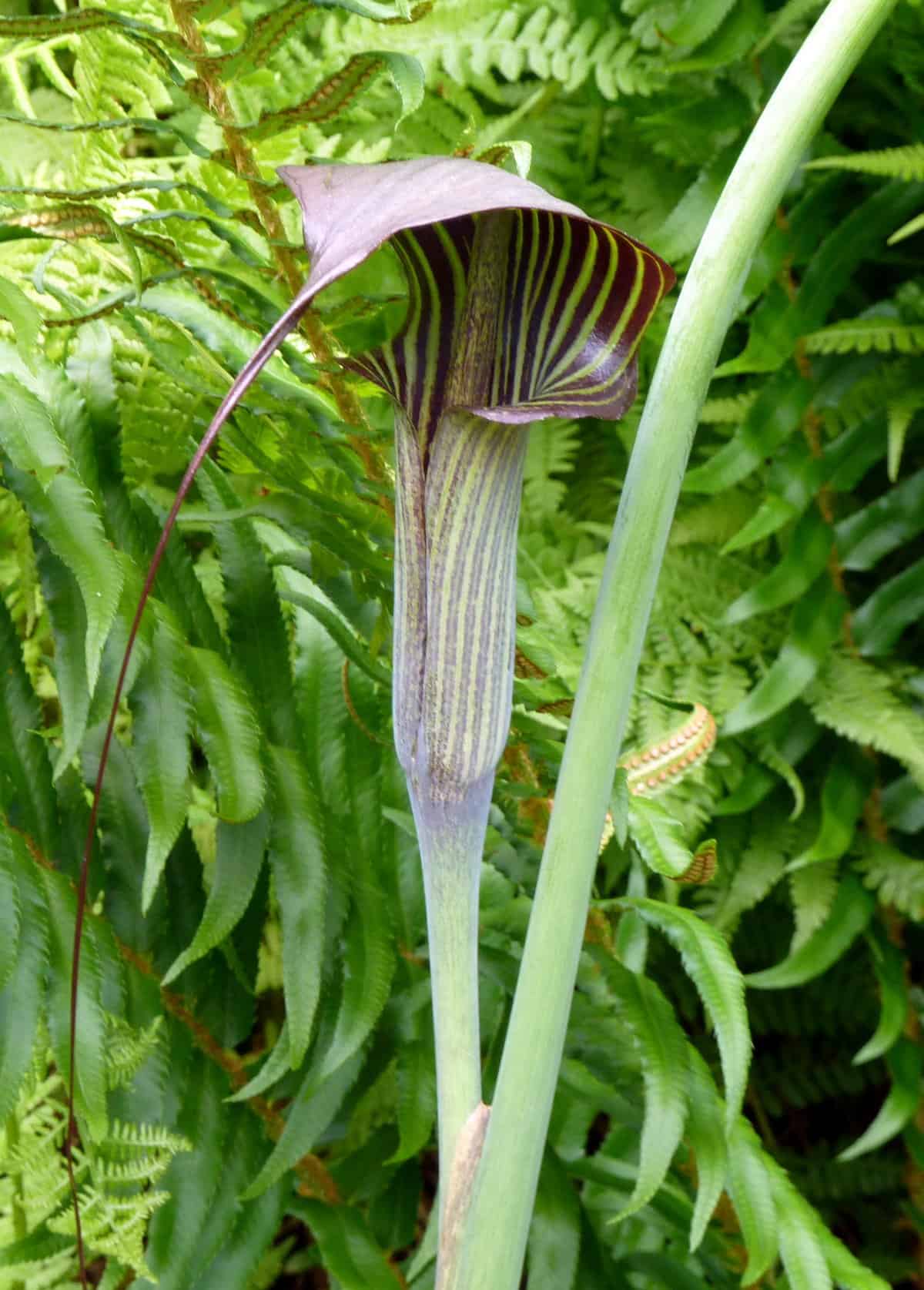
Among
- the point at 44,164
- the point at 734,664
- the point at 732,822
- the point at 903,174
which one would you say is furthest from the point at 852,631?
the point at 44,164

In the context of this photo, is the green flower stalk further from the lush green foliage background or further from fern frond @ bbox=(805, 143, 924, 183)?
fern frond @ bbox=(805, 143, 924, 183)

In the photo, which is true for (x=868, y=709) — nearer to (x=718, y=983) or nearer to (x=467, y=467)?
(x=718, y=983)

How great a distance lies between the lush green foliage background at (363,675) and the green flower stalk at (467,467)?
0.05 meters

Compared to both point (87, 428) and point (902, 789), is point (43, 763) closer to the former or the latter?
point (87, 428)

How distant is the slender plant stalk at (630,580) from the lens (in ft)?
1.46

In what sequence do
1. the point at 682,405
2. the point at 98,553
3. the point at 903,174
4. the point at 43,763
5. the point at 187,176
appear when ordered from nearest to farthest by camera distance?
the point at 682,405 → the point at 98,553 → the point at 43,763 → the point at 187,176 → the point at 903,174

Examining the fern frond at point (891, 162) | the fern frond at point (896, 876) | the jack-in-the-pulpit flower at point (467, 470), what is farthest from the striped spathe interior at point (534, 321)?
the fern frond at point (896, 876)

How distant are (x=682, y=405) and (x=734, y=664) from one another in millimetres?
896

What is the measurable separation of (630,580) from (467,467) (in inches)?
3.1

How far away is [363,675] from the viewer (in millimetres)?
840

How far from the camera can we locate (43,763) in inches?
30.1

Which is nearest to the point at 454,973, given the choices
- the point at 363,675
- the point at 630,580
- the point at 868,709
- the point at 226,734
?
the point at 630,580

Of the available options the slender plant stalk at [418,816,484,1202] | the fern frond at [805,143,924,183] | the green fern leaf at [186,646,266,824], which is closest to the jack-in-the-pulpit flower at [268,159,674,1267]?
the slender plant stalk at [418,816,484,1202]

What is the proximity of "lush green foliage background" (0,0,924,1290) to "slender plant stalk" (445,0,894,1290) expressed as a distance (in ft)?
0.36
